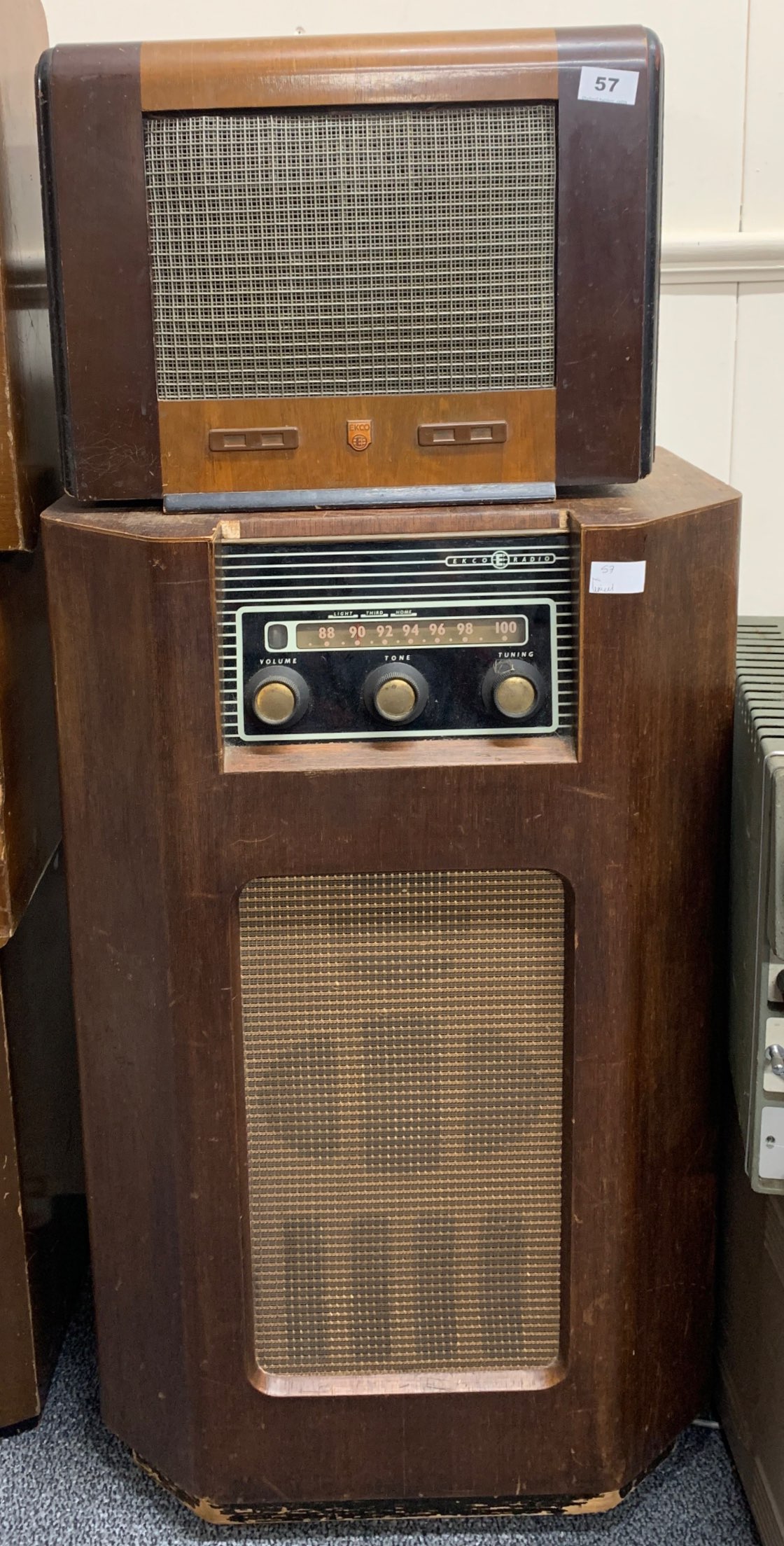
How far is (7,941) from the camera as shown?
4.09ft

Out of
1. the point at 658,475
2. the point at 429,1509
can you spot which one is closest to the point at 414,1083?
the point at 429,1509

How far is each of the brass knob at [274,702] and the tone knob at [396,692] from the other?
2.3 inches

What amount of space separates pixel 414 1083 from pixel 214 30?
1.13 m

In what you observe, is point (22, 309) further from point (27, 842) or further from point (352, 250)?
point (27, 842)

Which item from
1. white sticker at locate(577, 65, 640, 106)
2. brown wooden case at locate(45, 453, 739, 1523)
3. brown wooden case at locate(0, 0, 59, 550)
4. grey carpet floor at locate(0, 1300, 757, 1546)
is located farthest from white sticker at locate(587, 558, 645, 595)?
grey carpet floor at locate(0, 1300, 757, 1546)

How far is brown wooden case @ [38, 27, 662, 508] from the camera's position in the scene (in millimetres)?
987

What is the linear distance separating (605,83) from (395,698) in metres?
0.47

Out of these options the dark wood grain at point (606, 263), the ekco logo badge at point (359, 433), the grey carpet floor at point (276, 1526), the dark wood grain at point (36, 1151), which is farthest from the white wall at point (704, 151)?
the grey carpet floor at point (276, 1526)

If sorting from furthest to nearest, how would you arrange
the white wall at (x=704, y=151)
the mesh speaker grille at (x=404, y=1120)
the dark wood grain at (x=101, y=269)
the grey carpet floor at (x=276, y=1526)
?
1. the white wall at (x=704, y=151)
2. the grey carpet floor at (x=276, y=1526)
3. the mesh speaker grille at (x=404, y=1120)
4. the dark wood grain at (x=101, y=269)

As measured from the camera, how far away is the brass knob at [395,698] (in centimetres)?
105

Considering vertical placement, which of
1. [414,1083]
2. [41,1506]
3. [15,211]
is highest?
[15,211]

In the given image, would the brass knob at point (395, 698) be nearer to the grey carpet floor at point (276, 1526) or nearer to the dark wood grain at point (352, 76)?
the dark wood grain at point (352, 76)

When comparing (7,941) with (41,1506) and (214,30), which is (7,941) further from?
(214,30)

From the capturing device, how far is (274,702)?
106cm
